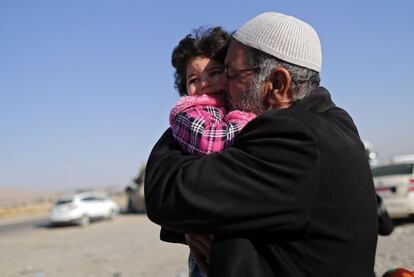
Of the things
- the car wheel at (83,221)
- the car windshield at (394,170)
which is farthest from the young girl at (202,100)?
the car wheel at (83,221)

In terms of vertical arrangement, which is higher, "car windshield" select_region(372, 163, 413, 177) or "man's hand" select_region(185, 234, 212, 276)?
"man's hand" select_region(185, 234, 212, 276)

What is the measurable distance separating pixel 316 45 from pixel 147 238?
1253 centimetres

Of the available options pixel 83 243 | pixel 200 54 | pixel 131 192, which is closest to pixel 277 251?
pixel 200 54

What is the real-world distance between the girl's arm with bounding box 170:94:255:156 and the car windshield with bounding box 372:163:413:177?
36.4 feet

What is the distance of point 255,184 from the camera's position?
137 cm

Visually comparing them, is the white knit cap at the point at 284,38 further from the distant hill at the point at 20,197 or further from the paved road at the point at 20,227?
the distant hill at the point at 20,197

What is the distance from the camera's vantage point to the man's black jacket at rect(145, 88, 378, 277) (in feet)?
4.50

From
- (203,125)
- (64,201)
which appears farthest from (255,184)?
(64,201)

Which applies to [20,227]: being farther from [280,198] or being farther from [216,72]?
[280,198]

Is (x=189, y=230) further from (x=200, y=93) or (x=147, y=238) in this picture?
(x=147, y=238)

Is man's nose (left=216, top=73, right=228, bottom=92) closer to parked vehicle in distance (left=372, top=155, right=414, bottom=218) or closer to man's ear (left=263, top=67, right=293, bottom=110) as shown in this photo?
man's ear (left=263, top=67, right=293, bottom=110)

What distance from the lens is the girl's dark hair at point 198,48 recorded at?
2215mm

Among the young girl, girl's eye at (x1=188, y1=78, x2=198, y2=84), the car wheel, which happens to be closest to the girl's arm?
the young girl

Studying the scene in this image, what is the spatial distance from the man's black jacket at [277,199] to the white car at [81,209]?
72.8 feet
